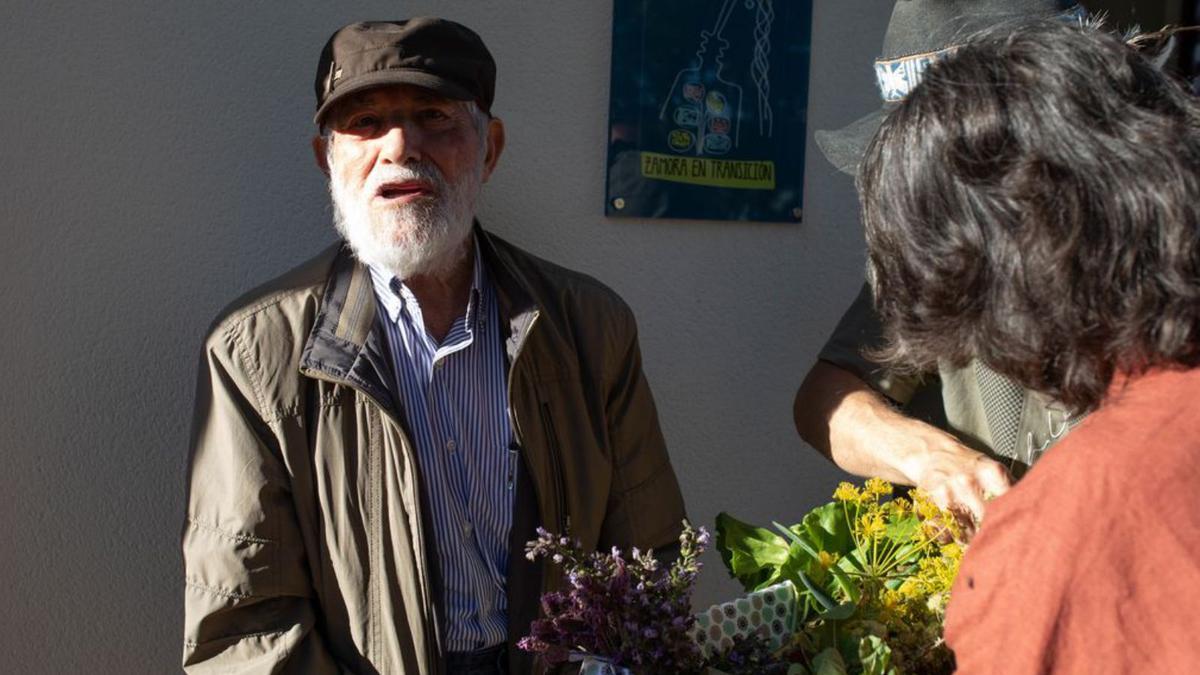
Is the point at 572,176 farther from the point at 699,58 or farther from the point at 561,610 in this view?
the point at 561,610

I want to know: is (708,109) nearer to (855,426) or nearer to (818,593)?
(855,426)

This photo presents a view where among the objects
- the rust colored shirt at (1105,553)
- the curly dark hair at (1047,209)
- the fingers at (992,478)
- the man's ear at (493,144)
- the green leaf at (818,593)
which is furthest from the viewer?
the man's ear at (493,144)

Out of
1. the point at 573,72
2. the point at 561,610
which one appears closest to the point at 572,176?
the point at 573,72

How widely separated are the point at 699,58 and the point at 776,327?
785 millimetres

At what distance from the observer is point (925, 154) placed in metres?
1.36

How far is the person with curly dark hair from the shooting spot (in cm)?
110

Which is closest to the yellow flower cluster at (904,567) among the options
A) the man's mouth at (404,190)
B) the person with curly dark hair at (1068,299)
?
the person with curly dark hair at (1068,299)

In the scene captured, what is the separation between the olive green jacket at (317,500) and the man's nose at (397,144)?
280 millimetres

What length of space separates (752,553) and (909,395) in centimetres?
86

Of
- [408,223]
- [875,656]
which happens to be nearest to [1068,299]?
[875,656]

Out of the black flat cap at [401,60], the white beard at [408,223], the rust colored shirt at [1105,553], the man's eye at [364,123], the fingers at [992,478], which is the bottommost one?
the fingers at [992,478]

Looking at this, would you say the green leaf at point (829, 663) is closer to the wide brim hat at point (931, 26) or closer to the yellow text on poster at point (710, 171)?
the wide brim hat at point (931, 26)

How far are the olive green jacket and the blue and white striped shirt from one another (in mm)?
50

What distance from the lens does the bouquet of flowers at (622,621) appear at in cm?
152
